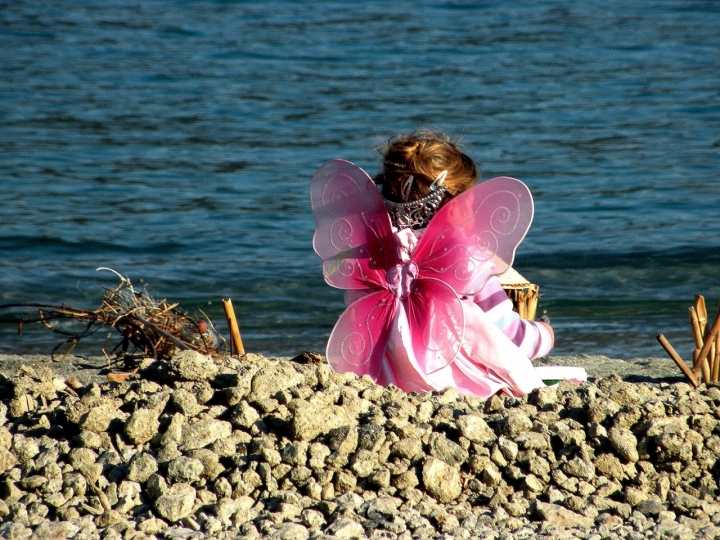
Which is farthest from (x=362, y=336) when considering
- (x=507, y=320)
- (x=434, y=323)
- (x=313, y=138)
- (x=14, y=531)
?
(x=313, y=138)

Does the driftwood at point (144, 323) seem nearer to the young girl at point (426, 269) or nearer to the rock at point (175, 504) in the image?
the young girl at point (426, 269)

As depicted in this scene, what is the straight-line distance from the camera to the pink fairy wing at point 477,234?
11.4ft

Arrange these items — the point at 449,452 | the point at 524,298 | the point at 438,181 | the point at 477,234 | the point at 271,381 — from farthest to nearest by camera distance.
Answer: the point at 524,298 → the point at 438,181 → the point at 477,234 → the point at 271,381 → the point at 449,452

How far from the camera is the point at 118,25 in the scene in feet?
64.9

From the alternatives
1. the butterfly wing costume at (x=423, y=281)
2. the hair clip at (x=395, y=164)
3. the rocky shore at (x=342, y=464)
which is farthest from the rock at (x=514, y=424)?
the hair clip at (x=395, y=164)

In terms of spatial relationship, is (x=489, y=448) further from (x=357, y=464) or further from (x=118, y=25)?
(x=118, y=25)

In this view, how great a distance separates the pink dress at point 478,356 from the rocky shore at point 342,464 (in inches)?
19.8

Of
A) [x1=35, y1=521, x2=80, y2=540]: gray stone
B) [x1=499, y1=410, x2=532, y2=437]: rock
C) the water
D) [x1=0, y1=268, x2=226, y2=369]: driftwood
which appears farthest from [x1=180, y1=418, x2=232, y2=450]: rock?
the water

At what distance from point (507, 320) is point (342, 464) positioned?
1.27 m

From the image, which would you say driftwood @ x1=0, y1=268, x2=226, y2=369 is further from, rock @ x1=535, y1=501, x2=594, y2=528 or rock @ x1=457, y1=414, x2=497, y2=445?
rock @ x1=535, y1=501, x2=594, y2=528

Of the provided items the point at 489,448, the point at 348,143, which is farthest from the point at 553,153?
the point at 489,448

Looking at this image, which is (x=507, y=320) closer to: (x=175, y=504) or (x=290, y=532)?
(x=290, y=532)

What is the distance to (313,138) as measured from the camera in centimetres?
1231

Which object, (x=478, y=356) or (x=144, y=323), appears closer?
(x=478, y=356)
